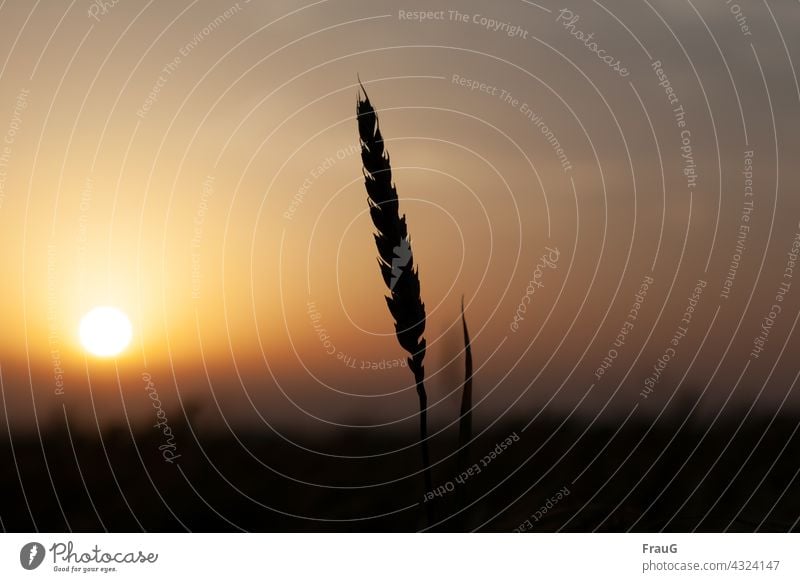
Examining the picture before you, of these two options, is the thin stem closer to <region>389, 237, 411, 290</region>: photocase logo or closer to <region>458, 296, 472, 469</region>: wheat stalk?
<region>458, 296, 472, 469</region>: wheat stalk

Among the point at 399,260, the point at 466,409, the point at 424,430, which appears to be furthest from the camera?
the point at 466,409

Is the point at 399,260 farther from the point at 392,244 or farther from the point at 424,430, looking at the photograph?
the point at 424,430

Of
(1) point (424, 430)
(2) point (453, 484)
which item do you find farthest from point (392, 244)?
(2) point (453, 484)

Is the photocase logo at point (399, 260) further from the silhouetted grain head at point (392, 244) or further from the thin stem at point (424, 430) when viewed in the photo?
the thin stem at point (424, 430)

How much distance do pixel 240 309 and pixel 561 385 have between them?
162 centimetres

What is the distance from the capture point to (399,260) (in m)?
4.23

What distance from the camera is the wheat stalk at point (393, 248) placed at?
420 cm
